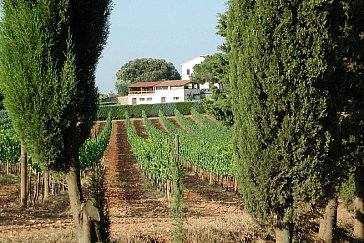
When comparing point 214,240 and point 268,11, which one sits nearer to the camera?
point 268,11

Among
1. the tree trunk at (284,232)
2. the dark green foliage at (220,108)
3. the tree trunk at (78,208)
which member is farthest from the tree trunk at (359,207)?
the dark green foliage at (220,108)

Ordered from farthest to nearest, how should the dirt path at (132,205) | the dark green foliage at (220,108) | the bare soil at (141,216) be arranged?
the dark green foliage at (220,108), the dirt path at (132,205), the bare soil at (141,216)

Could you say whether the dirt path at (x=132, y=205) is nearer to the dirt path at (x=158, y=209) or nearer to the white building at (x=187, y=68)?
the dirt path at (x=158, y=209)

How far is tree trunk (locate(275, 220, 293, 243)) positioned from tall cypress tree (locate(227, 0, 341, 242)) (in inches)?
1.0

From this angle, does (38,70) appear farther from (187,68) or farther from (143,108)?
(187,68)

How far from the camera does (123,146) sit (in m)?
37.0

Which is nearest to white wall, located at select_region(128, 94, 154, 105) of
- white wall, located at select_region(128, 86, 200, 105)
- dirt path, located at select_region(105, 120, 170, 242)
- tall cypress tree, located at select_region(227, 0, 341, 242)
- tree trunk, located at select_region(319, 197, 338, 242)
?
white wall, located at select_region(128, 86, 200, 105)

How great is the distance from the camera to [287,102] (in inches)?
247

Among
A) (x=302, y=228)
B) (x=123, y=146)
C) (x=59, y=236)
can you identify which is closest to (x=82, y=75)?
(x=59, y=236)

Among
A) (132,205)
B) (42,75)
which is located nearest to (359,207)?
(42,75)

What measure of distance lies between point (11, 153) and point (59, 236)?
12.7 m

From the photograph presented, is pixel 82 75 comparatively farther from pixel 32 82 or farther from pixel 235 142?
pixel 235 142

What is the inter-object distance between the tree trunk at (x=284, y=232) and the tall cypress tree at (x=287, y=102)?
25 millimetres

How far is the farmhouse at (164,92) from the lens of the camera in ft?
287
